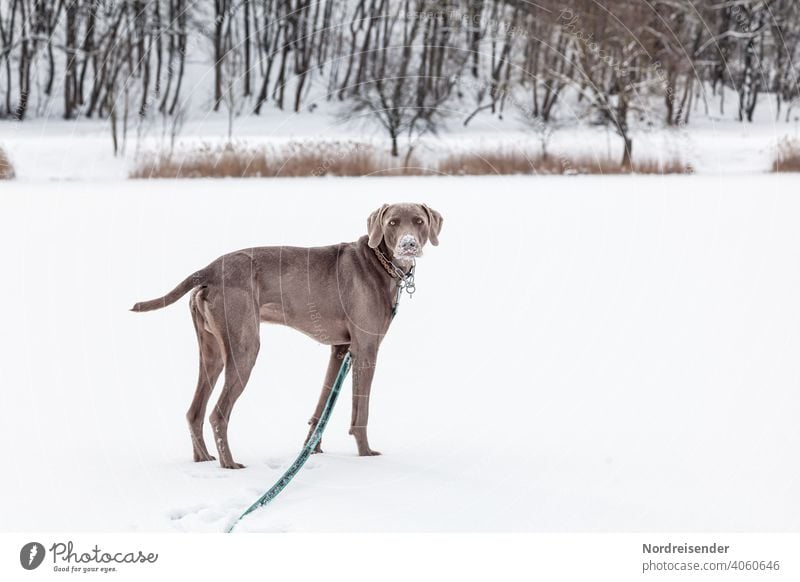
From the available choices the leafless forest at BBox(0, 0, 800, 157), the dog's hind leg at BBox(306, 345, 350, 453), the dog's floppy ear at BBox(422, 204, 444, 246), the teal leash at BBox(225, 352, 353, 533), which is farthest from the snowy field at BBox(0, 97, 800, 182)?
the teal leash at BBox(225, 352, 353, 533)

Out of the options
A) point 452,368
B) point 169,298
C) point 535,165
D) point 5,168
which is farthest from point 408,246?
point 5,168

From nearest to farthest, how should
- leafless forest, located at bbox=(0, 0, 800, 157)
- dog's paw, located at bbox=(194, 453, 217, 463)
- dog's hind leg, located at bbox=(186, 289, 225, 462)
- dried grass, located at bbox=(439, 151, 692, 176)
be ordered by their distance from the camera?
dog's hind leg, located at bbox=(186, 289, 225, 462) < dog's paw, located at bbox=(194, 453, 217, 463) < dried grass, located at bbox=(439, 151, 692, 176) < leafless forest, located at bbox=(0, 0, 800, 157)

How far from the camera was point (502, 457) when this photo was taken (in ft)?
23.1

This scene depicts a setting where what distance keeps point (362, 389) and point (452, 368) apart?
2.86 m

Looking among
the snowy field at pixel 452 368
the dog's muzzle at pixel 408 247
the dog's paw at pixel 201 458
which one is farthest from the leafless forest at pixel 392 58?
the dog's paw at pixel 201 458

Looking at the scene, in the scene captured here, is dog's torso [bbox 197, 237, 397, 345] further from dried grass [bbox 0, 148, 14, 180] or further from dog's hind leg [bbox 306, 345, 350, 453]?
dried grass [bbox 0, 148, 14, 180]

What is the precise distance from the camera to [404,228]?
619cm

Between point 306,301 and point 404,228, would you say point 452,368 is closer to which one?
point 306,301

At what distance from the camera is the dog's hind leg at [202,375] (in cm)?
631

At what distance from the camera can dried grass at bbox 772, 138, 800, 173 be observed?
17609 mm

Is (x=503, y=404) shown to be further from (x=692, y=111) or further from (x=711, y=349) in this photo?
(x=692, y=111)

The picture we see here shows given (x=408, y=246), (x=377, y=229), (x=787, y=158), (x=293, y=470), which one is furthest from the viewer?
(x=787, y=158)

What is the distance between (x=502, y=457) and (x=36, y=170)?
30.0 ft

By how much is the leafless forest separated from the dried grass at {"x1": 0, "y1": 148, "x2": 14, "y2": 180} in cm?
126
